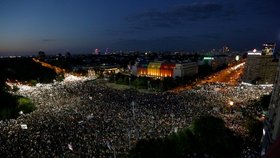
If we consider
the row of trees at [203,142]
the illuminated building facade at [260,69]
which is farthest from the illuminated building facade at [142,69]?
the row of trees at [203,142]

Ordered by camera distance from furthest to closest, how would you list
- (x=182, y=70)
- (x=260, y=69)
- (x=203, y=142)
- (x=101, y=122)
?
(x=182, y=70) < (x=260, y=69) < (x=101, y=122) < (x=203, y=142)

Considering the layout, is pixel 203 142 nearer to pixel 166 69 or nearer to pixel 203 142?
pixel 203 142

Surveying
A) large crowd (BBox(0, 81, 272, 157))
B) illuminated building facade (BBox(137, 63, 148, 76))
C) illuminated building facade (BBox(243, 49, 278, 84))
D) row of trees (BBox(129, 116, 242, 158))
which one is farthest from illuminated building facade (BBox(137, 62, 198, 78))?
row of trees (BBox(129, 116, 242, 158))

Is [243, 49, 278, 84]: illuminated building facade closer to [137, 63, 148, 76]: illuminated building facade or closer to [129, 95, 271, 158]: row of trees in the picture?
[137, 63, 148, 76]: illuminated building facade

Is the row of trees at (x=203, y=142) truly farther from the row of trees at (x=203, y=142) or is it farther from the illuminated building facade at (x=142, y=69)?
the illuminated building facade at (x=142, y=69)

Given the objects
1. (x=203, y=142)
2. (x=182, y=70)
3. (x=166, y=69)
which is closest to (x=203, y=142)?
(x=203, y=142)

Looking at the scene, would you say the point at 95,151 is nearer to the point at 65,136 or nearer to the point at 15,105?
the point at 65,136
